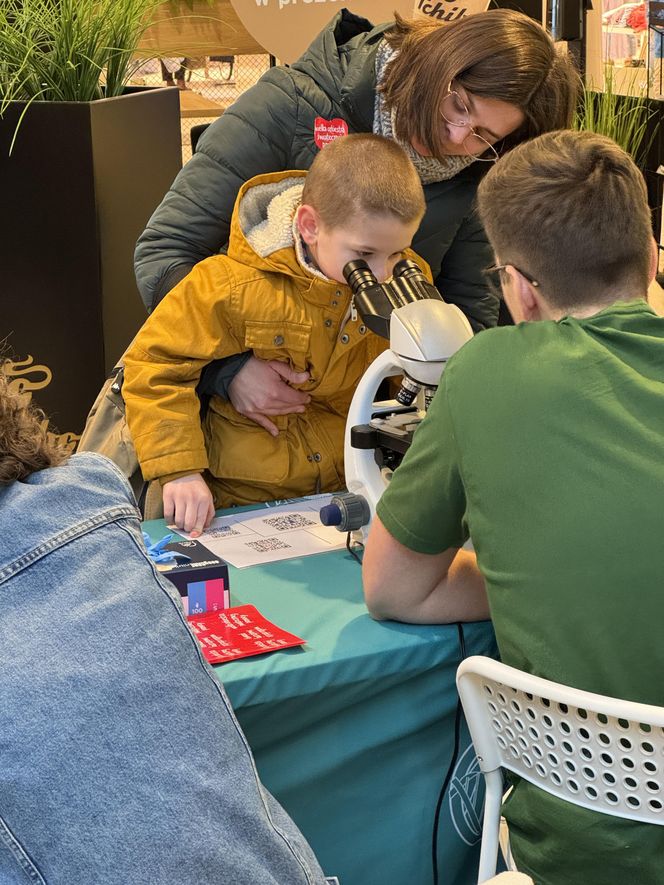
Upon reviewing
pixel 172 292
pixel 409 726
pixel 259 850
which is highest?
pixel 172 292

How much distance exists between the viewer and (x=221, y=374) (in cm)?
200

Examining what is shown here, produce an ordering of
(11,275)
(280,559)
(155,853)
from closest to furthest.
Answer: (155,853), (280,559), (11,275)

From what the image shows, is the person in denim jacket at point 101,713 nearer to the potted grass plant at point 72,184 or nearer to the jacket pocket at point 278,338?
the jacket pocket at point 278,338

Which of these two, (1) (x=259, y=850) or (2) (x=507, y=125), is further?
(2) (x=507, y=125)

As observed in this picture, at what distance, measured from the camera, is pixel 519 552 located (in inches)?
50.2

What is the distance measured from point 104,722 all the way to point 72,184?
228 centimetres

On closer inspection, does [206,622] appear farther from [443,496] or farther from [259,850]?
[259,850]

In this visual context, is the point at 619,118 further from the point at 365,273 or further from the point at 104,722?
the point at 104,722

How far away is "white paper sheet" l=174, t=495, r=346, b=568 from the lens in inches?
70.3

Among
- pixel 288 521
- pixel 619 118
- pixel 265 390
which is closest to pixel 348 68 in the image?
pixel 265 390

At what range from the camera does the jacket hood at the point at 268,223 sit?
6.33 feet

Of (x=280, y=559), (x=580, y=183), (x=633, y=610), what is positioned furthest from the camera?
(x=280, y=559)

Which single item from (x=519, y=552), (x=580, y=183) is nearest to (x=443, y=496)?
(x=519, y=552)

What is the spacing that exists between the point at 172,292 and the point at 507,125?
2.20ft
